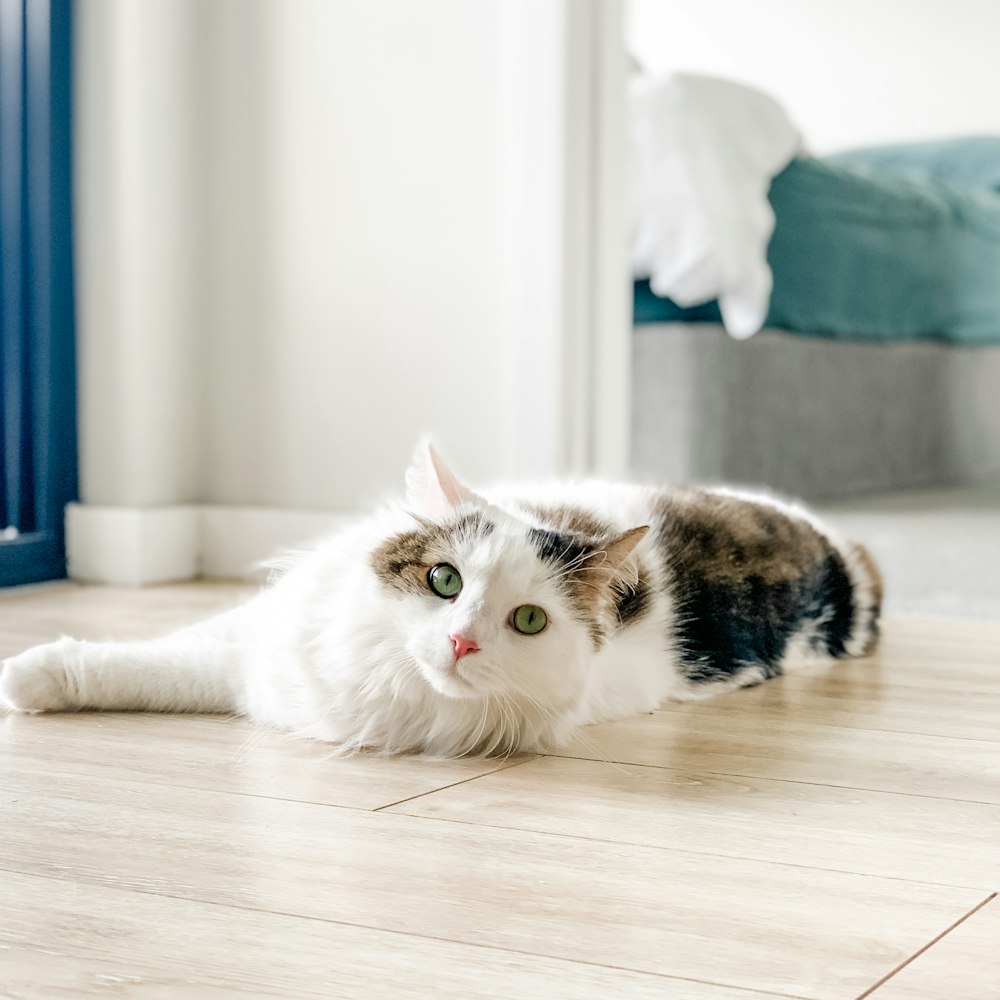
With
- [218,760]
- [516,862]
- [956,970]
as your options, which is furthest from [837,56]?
[956,970]

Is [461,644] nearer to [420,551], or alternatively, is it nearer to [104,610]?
[420,551]

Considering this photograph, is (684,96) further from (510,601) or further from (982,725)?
(510,601)

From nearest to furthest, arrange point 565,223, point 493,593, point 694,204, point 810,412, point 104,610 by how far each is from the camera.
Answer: point 493,593, point 104,610, point 565,223, point 694,204, point 810,412

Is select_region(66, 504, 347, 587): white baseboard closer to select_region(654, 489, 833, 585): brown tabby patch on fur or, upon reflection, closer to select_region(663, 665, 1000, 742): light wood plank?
select_region(654, 489, 833, 585): brown tabby patch on fur

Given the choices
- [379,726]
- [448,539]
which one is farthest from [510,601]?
[379,726]

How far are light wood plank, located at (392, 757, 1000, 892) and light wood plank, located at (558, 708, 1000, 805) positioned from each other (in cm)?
4

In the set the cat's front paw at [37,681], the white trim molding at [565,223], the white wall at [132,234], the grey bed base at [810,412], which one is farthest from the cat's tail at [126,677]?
the grey bed base at [810,412]

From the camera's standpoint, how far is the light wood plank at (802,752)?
47.3 inches

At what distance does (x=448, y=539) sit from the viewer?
122 cm

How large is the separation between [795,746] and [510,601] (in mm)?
343

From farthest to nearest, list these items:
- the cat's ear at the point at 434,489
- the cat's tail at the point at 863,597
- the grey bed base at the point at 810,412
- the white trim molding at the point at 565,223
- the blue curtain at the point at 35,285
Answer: the grey bed base at the point at 810,412, the blue curtain at the point at 35,285, the white trim molding at the point at 565,223, the cat's tail at the point at 863,597, the cat's ear at the point at 434,489

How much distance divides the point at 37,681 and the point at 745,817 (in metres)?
0.70

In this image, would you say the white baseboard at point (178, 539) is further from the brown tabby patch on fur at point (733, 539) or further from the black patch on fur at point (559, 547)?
the black patch on fur at point (559, 547)

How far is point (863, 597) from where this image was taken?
5.97ft
